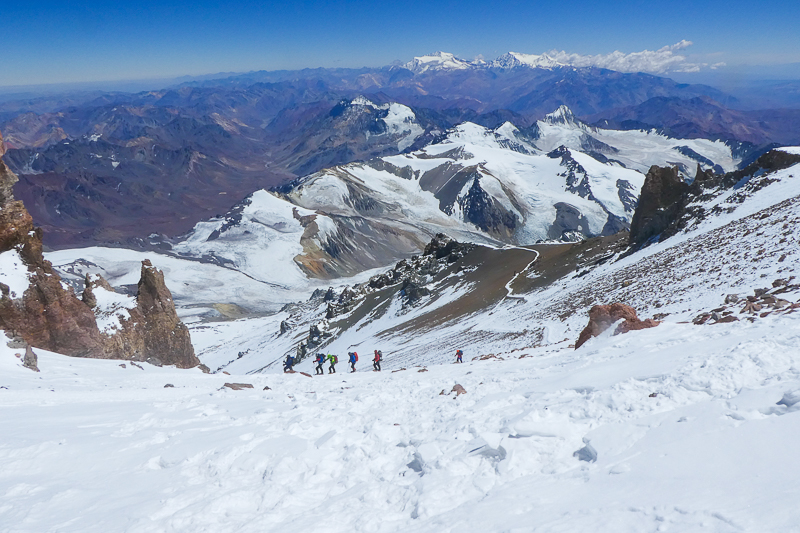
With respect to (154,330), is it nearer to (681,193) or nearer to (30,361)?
(30,361)

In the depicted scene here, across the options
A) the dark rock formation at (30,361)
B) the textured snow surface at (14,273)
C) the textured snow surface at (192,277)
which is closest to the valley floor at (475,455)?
the dark rock formation at (30,361)

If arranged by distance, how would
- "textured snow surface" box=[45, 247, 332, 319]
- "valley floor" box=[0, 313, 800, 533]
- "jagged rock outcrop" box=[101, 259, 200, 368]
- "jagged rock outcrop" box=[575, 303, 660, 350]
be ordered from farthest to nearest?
"textured snow surface" box=[45, 247, 332, 319] → "jagged rock outcrop" box=[101, 259, 200, 368] → "jagged rock outcrop" box=[575, 303, 660, 350] → "valley floor" box=[0, 313, 800, 533]

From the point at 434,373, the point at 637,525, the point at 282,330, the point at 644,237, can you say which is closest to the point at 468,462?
the point at 637,525

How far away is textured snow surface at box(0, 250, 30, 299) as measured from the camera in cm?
2300

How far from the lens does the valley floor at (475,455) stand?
585cm

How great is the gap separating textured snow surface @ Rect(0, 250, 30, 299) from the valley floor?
13.3m

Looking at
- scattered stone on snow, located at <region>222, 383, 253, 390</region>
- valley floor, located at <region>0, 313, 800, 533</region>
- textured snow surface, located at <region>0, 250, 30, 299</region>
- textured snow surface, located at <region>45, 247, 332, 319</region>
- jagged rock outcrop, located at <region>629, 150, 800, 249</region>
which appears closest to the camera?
valley floor, located at <region>0, 313, 800, 533</region>

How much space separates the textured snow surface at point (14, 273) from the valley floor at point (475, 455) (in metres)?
13.3

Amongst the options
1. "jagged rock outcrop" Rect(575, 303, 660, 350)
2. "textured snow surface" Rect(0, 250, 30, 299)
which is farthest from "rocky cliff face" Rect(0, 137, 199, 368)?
"jagged rock outcrop" Rect(575, 303, 660, 350)

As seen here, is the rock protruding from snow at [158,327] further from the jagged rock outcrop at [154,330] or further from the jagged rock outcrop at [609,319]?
the jagged rock outcrop at [609,319]

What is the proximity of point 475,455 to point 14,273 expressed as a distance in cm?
2735

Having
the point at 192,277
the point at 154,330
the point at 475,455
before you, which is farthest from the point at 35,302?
the point at 192,277

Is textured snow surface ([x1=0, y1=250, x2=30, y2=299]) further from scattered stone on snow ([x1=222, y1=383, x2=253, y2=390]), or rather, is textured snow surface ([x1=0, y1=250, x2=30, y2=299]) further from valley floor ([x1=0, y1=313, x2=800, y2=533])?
scattered stone on snow ([x1=222, y1=383, x2=253, y2=390])

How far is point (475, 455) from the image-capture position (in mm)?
8008
